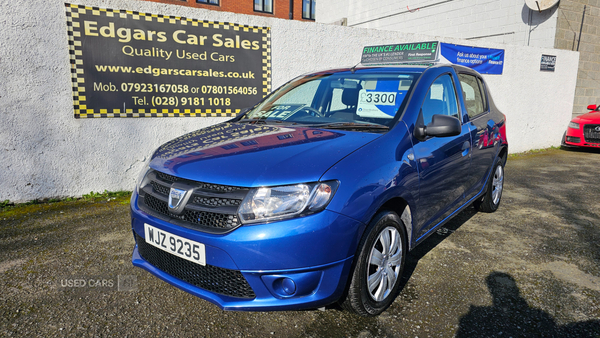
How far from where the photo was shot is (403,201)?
8.29ft

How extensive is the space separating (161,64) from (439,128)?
3999 millimetres

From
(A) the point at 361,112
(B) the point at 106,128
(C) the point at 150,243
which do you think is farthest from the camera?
(B) the point at 106,128

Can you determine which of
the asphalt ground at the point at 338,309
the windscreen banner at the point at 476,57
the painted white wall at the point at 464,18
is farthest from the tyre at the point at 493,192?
the painted white wall at the point at 464,18

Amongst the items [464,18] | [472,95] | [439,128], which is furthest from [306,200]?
[464,18]

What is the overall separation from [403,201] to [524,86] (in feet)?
28.0

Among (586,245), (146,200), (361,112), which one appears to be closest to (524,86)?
(586,245)

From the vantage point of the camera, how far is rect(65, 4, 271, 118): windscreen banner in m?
4.90

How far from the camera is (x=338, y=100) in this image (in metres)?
3.22

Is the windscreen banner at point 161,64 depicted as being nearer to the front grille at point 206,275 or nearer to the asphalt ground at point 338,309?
the asphalt ground at point 338,309

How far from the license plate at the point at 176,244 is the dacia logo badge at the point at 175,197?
157 mm

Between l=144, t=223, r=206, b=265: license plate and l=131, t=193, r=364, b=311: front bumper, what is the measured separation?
0.11 ft

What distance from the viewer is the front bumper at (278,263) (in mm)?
1945

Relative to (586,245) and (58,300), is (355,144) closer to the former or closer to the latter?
(58,300)

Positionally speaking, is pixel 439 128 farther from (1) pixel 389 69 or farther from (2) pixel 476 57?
(2) pixel 476 57
